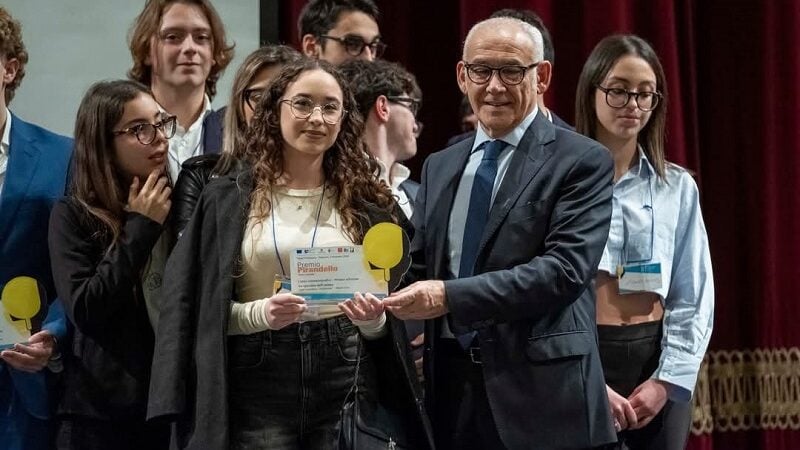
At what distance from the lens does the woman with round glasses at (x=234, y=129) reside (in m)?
2.85

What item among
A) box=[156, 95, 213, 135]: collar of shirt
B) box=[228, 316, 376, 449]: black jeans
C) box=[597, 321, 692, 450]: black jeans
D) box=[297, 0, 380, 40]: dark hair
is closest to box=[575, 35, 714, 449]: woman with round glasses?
box=[597, 321, 692, 450]: black jeans

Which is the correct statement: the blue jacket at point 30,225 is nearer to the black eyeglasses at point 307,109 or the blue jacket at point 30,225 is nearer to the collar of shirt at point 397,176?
the black eyeglasses at point 307,109

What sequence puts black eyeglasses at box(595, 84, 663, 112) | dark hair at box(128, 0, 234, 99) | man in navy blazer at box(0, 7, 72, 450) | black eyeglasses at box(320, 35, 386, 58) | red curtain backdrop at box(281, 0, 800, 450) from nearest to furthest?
man in navy blazer at box(0, 7, 72, 450) < black eyeglasses at box(595, 84, 663, 112) < dark hair at box(128, 0, 234, 99) < black eyeglasses at box(320, 35, 386, 58) < red curtain backdrop at box(281, 0, 800, 450)

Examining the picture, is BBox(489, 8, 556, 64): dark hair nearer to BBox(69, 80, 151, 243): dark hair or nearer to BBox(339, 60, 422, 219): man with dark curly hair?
BBox(339, 60, 422, 219): man with dark curly hair

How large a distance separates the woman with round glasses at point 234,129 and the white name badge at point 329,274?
1.41 feet

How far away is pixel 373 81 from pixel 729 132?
1963 mm

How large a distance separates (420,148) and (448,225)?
74.9 inches

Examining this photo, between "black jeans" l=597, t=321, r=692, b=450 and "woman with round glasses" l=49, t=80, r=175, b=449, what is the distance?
1223 mm

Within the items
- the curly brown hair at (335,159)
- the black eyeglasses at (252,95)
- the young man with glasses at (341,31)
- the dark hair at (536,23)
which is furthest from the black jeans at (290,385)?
the young man with glasses at (341,31)

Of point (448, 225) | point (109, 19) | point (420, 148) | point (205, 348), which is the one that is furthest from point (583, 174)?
point (109, 19)

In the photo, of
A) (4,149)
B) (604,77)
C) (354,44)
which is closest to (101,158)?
(4,149)

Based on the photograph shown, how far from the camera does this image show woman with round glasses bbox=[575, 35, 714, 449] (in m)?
3.16

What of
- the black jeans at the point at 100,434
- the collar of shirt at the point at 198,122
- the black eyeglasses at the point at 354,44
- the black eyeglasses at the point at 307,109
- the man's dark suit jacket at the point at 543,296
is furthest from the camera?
the black eyeglasses at the point at 354,44

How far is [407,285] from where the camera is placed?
9.07ft
